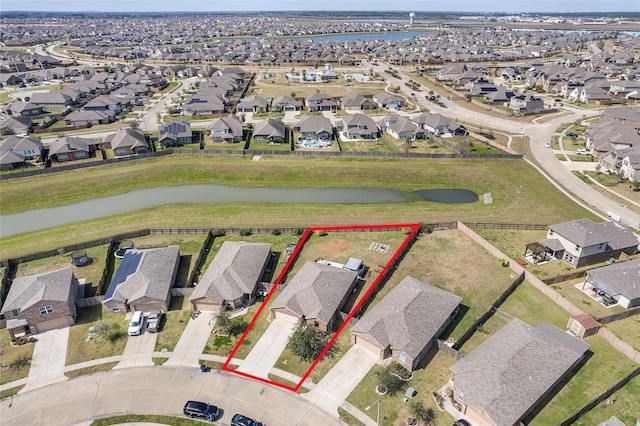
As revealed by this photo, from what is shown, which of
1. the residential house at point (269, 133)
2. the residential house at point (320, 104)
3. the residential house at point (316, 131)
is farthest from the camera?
the residential house at point (320, 104)

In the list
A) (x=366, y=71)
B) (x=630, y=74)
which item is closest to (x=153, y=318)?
(x=366, y=71)

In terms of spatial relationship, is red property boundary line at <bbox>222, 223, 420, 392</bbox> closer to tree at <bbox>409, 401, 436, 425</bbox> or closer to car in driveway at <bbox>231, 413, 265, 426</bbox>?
car in driveway at <bbox>231, 413, 265, 426</bbox>

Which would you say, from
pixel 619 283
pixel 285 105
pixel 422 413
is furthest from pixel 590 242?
pixel 285 105

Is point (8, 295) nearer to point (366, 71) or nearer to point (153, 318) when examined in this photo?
point (153, 318)

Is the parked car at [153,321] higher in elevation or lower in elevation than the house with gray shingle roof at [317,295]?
lower

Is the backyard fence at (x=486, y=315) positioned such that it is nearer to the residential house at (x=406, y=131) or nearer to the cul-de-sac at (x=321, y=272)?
the cul-de-sac at (x=321, y=272)

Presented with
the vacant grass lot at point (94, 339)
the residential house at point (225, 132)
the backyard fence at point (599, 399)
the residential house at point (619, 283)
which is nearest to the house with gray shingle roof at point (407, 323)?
the backyard fence at point (599, 399)

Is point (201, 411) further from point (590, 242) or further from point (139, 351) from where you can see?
point (590, 242)
